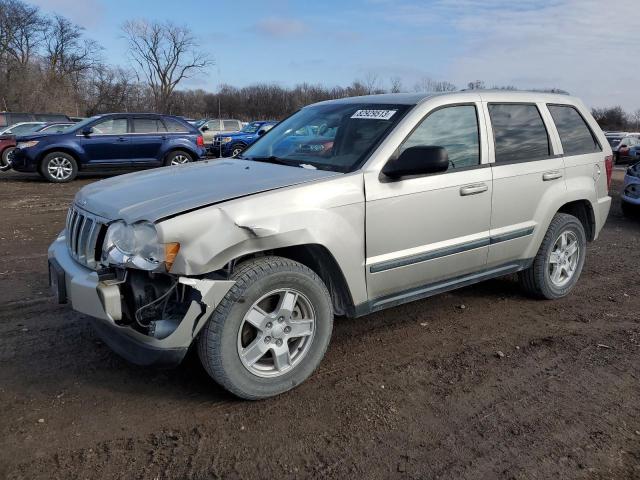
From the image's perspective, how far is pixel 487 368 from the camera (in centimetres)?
364

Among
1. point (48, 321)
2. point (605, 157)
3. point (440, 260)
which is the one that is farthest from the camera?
point (605, 157)

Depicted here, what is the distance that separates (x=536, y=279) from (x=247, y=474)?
330cm

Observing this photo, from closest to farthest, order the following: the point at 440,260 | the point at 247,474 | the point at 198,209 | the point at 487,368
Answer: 1. the point at 247,474
2. the point at 198,209
3. the point at 487,368
4. the point at 440,260

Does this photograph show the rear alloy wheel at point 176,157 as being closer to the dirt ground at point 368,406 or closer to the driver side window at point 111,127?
the driver side window at point 111,127

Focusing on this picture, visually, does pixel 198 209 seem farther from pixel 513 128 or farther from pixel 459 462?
pixel 513 128

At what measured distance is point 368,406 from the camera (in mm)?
3131

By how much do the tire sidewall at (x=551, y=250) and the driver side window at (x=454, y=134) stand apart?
49.1 inches

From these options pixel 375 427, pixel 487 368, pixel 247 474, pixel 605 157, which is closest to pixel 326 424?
pixel 375 427

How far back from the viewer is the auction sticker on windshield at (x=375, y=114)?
152 inches

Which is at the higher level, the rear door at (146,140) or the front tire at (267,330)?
the rear door at (146,140)

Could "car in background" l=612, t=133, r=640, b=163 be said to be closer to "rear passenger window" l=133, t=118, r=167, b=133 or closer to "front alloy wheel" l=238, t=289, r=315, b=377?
"rear passenger window" l=133, t=118, r=167, b=133

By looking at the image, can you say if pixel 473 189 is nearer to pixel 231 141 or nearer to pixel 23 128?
pixel 23 128

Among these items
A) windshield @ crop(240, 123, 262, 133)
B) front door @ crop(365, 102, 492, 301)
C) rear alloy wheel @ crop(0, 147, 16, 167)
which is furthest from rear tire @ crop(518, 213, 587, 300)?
windshield @ crop(240, 123, 262, 133)

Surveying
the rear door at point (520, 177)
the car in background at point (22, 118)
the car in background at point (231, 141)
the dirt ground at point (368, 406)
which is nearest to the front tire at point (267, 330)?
the dirt ground at point (368, 406)
